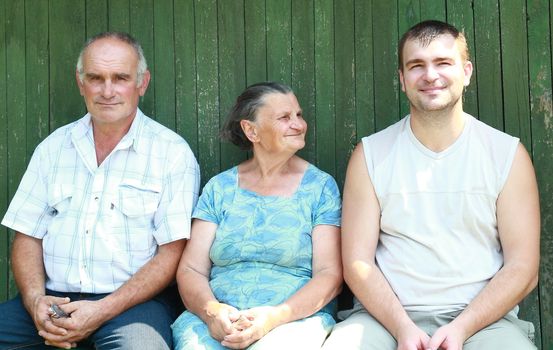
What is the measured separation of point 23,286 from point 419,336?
5.72 feet

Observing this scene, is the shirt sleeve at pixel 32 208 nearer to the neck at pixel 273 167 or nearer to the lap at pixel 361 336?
the neck at pixel 273 167

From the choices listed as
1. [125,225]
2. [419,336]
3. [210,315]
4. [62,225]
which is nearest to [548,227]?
[419,336]

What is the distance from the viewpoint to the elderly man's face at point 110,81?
3.89 meters

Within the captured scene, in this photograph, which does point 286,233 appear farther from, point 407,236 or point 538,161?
point 538,161

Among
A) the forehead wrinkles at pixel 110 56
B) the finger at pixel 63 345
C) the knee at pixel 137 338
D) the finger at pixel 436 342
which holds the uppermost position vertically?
the forehead wrinkles at pixel 110 56

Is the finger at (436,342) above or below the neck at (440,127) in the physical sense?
below

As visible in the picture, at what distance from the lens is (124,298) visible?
11.9 ft

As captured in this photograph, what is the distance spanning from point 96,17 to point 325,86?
47.1 inches

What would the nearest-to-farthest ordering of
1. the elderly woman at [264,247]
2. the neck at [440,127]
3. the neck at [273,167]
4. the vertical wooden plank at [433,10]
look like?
1. the elderly woman at [264,247]
2. the neck at [440,127]
3. the neck at [273,167]
4. the vertical wooden plank at [433,10]

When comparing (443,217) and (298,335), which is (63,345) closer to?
(298,335)

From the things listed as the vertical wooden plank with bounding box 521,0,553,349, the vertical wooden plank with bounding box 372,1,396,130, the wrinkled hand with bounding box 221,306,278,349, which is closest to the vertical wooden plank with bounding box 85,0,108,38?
the vertical wooden plank with bounding box 372,1,396,130

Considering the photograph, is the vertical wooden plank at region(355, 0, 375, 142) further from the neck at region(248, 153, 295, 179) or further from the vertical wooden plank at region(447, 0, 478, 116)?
the neck at region(248, 153, 295, 179)

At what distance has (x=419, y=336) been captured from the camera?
10.5 feet

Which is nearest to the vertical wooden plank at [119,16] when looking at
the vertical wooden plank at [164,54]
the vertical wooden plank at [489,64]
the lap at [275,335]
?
the vertical wooden plank at [164,54]
